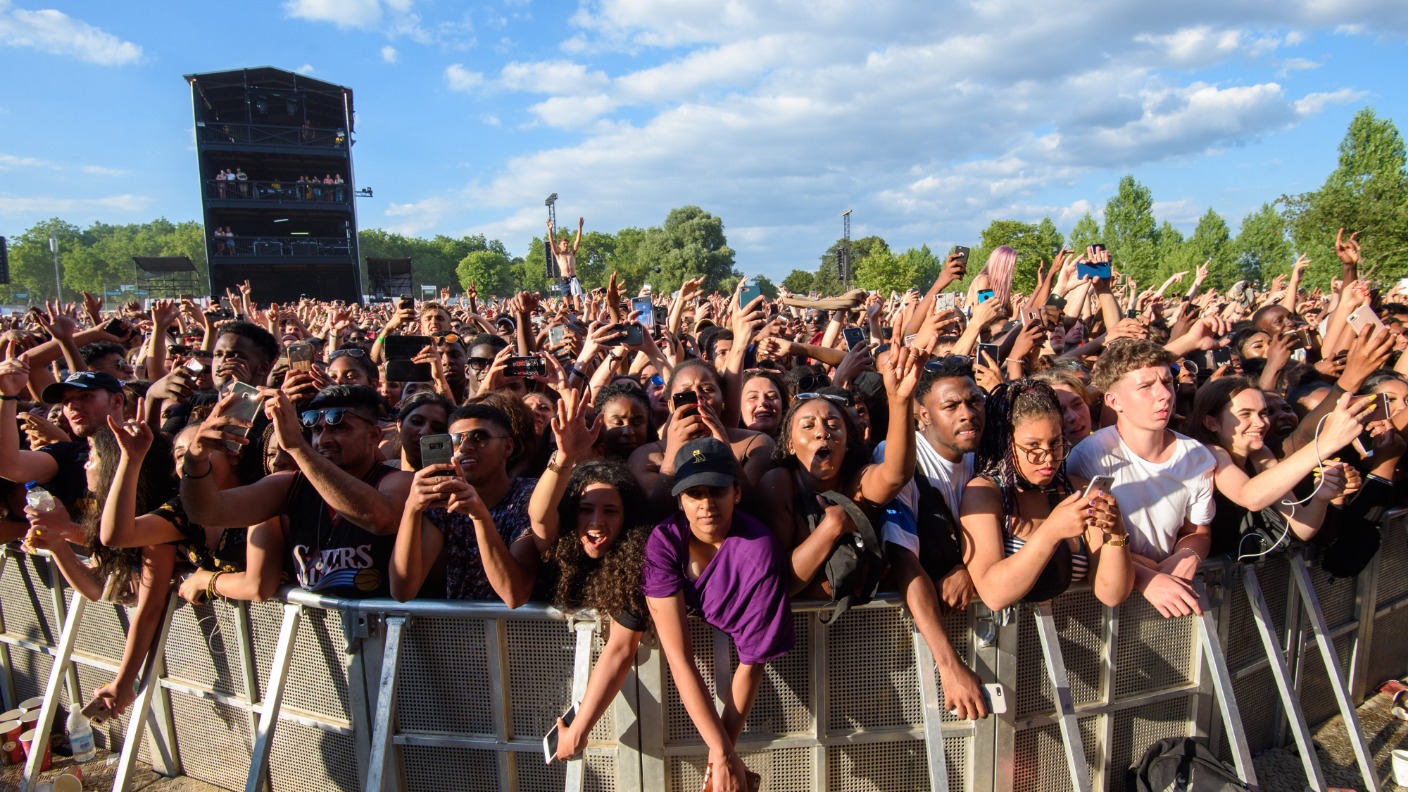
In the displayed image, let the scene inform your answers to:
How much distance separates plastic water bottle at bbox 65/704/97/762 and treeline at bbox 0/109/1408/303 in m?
8.55

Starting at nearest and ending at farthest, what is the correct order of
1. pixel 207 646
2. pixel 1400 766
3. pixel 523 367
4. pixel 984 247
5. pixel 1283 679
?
pixel 1283 679 < pixel 207 646 < pixel 1400 766 < pixel 523 367 < pixel 984 247

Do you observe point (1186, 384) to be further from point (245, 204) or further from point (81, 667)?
point (245, 204)

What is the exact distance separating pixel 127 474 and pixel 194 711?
1450 millimetres

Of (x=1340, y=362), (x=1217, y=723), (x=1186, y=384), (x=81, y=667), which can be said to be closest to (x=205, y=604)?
(x=81, y=667)

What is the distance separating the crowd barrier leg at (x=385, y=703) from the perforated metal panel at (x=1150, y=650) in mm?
2783

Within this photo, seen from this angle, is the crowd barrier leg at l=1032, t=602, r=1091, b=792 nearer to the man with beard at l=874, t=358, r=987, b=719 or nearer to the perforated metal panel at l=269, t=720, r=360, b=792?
the man with beard at l=874, t=358, r=987, b=719

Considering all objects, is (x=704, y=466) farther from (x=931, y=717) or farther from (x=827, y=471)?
(x=931, y=717)

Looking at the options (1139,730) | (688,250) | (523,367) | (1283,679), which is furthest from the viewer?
(688,250)

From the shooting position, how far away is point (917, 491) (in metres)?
2.99

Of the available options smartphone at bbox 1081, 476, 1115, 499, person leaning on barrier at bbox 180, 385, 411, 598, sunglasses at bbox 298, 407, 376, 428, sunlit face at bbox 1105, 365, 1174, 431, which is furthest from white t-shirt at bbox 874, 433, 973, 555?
sunglasses at bbox 298, 407, 376, 428

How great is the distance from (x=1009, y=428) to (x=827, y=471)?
2.41 ft

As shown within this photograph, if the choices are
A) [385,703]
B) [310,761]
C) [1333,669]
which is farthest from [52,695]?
[1333,669]

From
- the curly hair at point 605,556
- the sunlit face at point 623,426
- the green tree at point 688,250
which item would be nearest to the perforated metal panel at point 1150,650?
the curly hair at point 605,556

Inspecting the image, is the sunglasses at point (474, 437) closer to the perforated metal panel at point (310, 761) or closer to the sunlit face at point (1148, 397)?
the perforated metal panel at point (310, 761)
